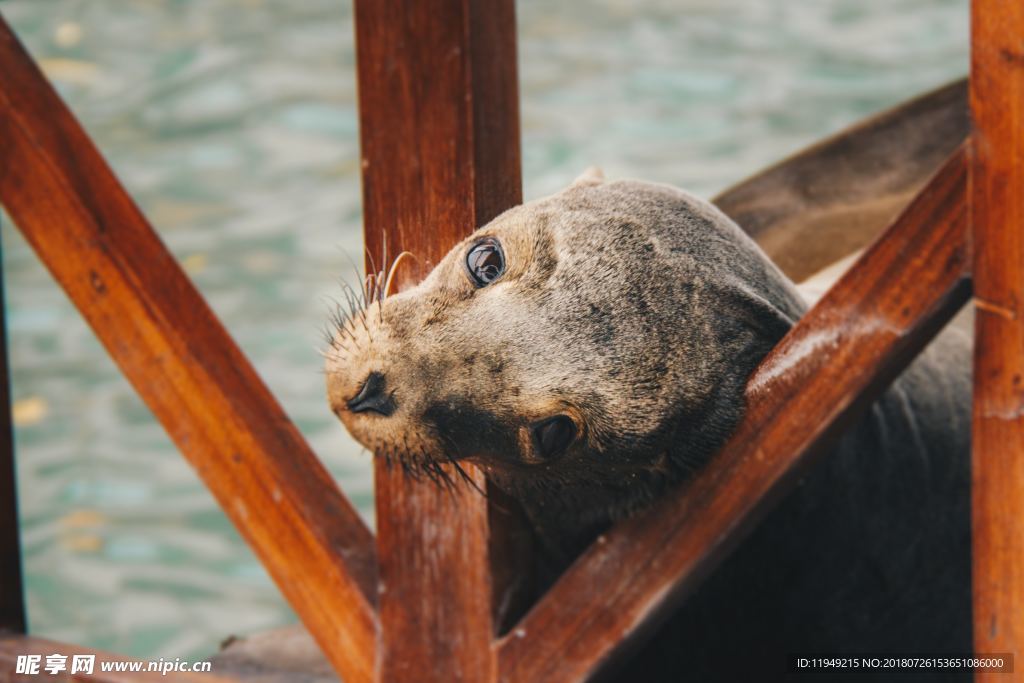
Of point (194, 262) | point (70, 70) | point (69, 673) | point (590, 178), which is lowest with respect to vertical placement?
point (194, 262)

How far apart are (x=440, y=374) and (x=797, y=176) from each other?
7.62 ft

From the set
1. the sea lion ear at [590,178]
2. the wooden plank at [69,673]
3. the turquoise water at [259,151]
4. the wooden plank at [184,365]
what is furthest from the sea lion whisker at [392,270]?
the turquoise water at [259,151]

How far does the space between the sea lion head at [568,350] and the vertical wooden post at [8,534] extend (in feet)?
4.44

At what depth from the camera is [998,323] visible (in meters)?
1.62

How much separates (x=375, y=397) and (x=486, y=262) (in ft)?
0.85

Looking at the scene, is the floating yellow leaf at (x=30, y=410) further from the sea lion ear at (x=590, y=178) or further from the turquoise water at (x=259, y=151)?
the sea lion ear at (x=590, y=178)

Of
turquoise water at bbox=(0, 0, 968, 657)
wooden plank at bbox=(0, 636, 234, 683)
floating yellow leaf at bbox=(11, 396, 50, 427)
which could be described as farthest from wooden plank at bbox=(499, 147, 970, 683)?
floating yellow leaf at bbox=(11, 396, 50, 427)

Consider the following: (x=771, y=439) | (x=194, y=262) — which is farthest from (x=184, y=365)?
(x=194, y=262)

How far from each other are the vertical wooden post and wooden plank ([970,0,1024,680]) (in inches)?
82.7

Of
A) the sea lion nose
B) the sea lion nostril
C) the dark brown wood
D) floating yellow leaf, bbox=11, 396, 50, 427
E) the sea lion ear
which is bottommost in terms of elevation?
floating yellow leaf, bbox=11, 396, 50, 427

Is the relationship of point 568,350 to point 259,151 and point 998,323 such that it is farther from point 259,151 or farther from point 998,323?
point 259,151

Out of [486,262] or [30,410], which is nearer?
[486,262]

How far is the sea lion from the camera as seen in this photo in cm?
177

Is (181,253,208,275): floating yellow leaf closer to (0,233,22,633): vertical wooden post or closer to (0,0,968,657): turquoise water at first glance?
(0,0,968,657): turquoise water
